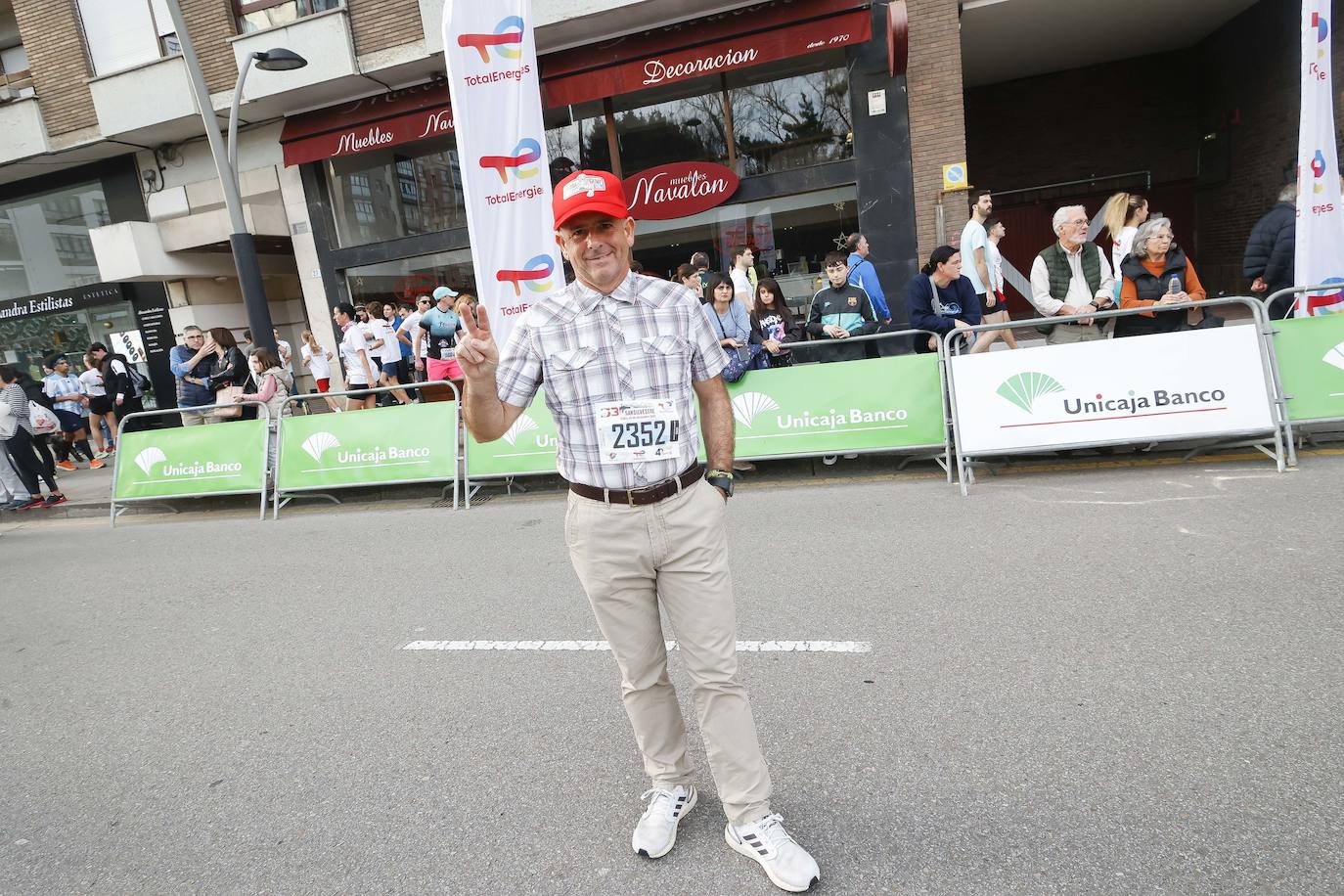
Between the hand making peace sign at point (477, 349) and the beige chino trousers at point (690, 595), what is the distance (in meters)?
0.52

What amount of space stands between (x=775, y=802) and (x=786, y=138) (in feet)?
38.4

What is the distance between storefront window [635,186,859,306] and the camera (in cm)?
1252

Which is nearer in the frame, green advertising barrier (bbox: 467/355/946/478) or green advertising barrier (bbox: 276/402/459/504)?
green advertising barrier (bbox: 467/355/946/478)

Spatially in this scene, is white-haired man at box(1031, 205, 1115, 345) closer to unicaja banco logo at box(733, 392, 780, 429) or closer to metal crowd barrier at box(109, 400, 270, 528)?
unicaja banco logo at box(733, 392, 780, 429)

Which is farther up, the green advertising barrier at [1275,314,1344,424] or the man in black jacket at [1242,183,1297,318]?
the man in black jacket at [1242,183,1297,318]

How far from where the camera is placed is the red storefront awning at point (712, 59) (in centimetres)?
1108

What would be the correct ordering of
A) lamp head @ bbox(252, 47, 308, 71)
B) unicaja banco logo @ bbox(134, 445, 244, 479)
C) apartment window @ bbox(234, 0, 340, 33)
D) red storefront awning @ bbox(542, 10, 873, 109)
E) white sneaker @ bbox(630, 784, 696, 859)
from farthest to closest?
apartment window @ bbox(234, 0, 340, 33), red storefront awning @ bbox(542, 10, 873, 109), lamp head @ bbox(252, 47, 308, 71), unicaja banco logo @ bbox(134, 445, 244, 479), white sneaker @ bbox(630, 784, 696, 859)

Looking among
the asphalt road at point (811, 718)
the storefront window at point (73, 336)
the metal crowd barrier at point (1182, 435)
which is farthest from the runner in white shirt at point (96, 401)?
the metal crowd barrier at point (1182, 435)

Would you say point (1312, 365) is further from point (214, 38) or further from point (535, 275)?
point (214, 38)

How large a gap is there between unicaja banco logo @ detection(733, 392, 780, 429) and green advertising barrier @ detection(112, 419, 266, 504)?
5261 millimetres

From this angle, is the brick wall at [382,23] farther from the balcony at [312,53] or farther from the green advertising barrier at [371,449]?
the green advertising barrier at [371,449]

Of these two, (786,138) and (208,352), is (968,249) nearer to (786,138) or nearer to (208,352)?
(786,138)

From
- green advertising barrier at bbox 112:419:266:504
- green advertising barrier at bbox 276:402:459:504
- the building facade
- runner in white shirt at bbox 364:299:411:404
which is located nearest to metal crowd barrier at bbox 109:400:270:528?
green advertising barrier at bbox 112:419:266:504

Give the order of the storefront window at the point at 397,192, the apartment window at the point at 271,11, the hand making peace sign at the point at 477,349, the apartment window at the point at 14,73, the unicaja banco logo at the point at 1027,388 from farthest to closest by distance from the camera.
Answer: the apartment window at the point at 14,73 → the storefront window at the point at 397,192 → the apartment window at the point at 271,11 → the unicaja banco logo at the point at 1027,388 → the hand making peace sign at the point at 477,349
